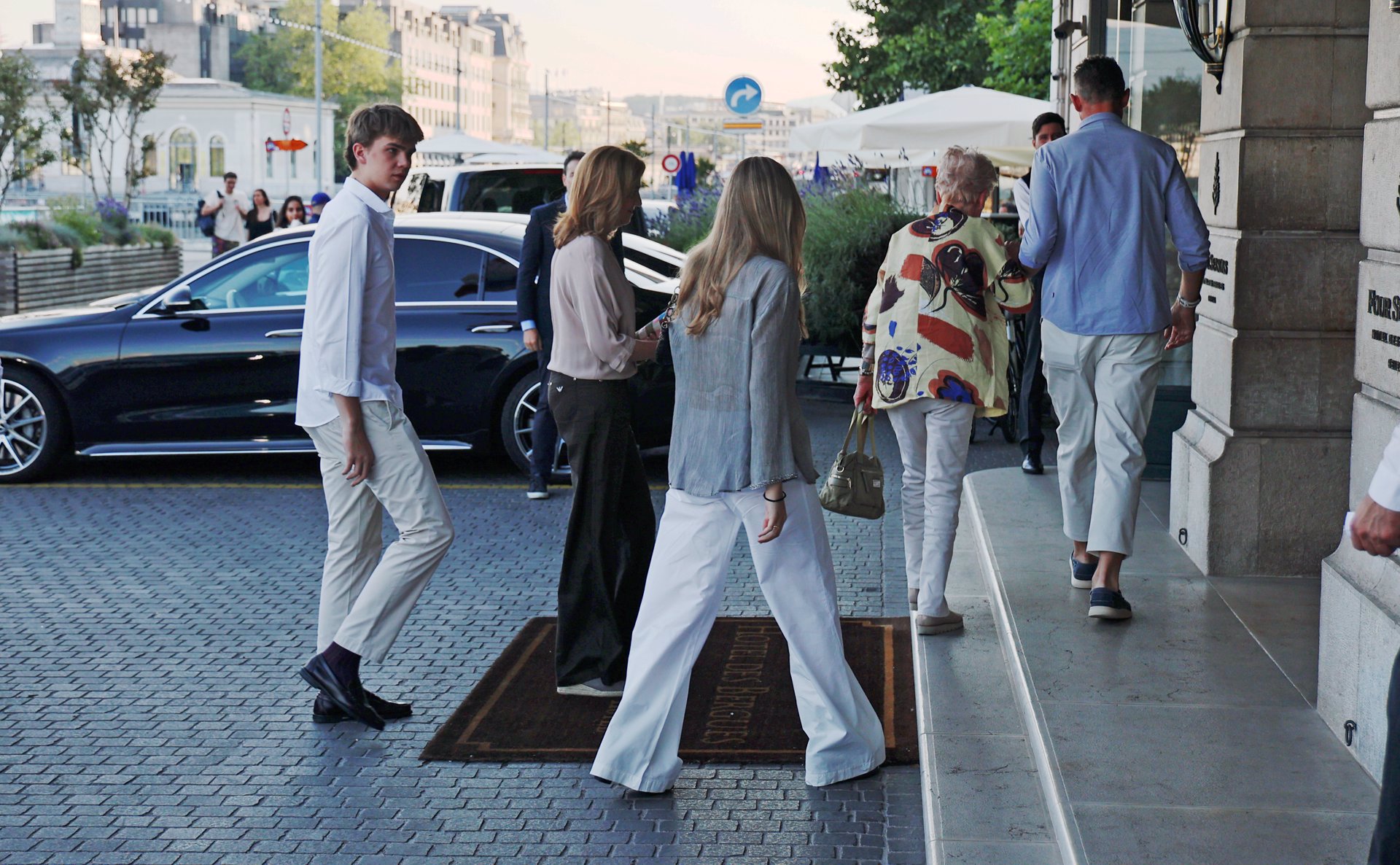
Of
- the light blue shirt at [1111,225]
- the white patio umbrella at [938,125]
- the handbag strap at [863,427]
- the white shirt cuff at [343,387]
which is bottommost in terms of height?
the handbag strap at [863,427]

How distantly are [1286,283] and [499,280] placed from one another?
514 cm

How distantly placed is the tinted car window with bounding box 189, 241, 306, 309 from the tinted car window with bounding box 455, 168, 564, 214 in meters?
8.52

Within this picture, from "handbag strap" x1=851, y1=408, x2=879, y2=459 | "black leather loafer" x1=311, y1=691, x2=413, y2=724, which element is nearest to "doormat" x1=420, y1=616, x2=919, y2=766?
"black leather loafer" x1=311, y1=691, x2=413, y2=724

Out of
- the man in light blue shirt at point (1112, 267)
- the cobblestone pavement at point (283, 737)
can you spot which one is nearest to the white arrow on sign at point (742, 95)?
the cobblestone pavement at point (283, 737)

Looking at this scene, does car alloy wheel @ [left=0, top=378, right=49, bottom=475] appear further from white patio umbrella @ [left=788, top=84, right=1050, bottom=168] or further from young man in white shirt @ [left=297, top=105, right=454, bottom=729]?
white patio umbrella @ [left=788, top=84, right=1050, bottom=168]

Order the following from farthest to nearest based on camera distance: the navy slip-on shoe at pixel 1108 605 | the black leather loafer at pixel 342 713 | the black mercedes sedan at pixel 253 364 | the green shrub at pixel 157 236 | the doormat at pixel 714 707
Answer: the green shrub at pixel 157 236 < the black mercedes sedan at pixel 253 364 < the navy slip-on shoe at pixel 1108 605 < the black leather loafer at pixel 342 713 < the doormat at pixel 714 707

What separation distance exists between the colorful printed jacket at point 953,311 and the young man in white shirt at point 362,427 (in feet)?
5.71

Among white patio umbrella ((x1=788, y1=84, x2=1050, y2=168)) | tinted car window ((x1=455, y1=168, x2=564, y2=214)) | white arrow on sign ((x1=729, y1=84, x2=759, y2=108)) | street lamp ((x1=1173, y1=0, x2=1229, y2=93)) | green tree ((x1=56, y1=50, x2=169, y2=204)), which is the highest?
green tree ((x1=56, y1=50, x2=169, y2=204))

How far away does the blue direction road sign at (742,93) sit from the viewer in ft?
63.0

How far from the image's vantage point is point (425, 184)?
19297 millimetres

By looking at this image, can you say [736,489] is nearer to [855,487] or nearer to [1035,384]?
[855,487]

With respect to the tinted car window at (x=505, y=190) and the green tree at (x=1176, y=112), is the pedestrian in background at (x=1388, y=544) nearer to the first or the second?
the green tree at (x=1176, y=112)

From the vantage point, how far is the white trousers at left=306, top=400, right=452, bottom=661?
5.10 m

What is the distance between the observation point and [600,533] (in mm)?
5445
